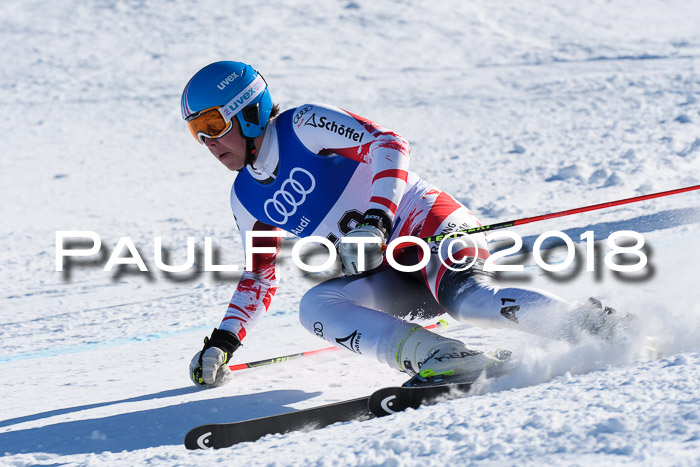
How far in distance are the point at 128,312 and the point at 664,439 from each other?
365 centimetres

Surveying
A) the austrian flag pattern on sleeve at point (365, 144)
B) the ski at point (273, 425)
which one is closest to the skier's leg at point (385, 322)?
the ski at point (273, 425)

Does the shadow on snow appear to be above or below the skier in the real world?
below

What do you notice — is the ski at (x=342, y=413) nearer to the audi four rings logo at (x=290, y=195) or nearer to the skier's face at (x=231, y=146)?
the audi four rings logo at (x=290, y=195)

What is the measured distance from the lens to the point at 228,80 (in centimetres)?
304

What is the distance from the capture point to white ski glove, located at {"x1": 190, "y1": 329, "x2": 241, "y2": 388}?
3037 millimetres

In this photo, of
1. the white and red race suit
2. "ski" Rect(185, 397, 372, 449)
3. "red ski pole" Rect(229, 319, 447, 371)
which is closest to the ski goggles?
the white and red race suit

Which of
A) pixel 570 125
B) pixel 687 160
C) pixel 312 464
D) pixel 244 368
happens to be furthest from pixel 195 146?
pixel 312 464

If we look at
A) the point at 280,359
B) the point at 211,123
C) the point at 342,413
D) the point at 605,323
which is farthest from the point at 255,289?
the point at 605,323

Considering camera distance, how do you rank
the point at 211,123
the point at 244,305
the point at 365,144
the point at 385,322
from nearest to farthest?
the point at 385,322 → the point at 365,144 → the point at 211,123 → the point at 244,305

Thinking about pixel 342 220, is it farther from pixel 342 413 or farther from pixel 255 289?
pixel 342 413

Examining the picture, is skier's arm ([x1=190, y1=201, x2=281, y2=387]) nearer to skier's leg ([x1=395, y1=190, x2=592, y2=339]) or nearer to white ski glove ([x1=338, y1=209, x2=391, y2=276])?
skier's leg ([x1=395, y1=190, x2=592, y2=339])

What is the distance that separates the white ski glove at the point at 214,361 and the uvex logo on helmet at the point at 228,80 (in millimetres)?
928

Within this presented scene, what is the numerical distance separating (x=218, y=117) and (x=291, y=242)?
9.99 feet

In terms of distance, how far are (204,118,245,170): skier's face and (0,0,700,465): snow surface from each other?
0.85m
